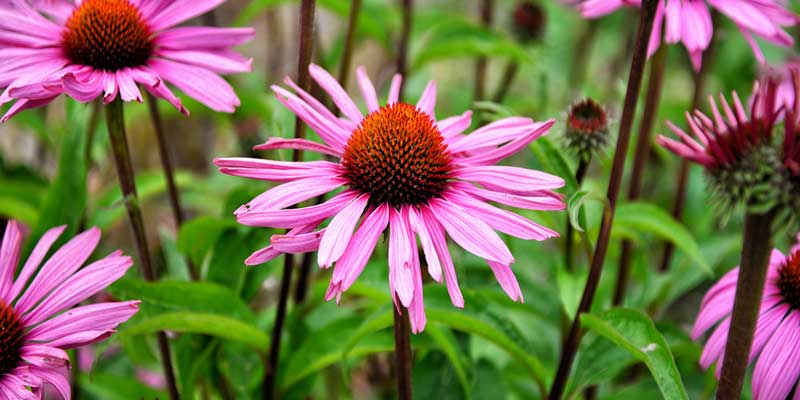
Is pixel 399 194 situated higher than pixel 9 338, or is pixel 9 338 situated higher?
pixel 399 194

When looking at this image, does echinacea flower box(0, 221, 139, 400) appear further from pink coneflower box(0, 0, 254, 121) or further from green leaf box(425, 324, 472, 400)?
green leaf box(425, 324, 472, 400)

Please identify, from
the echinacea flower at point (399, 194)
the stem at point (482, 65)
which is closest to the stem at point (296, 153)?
the echinacea flower at point (399, 194)

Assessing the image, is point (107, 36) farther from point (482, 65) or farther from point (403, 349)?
point (482, 65)

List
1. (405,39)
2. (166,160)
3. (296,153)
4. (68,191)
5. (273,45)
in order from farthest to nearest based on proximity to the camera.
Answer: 1. (273,45)
2. (405,39)
3. (166,160)
4. (68,191)
5. (296,153)

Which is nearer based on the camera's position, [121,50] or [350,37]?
[121,50]

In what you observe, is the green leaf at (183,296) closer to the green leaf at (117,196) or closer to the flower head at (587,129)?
the green leaf at (117,196)

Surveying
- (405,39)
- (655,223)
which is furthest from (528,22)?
(655,223)
